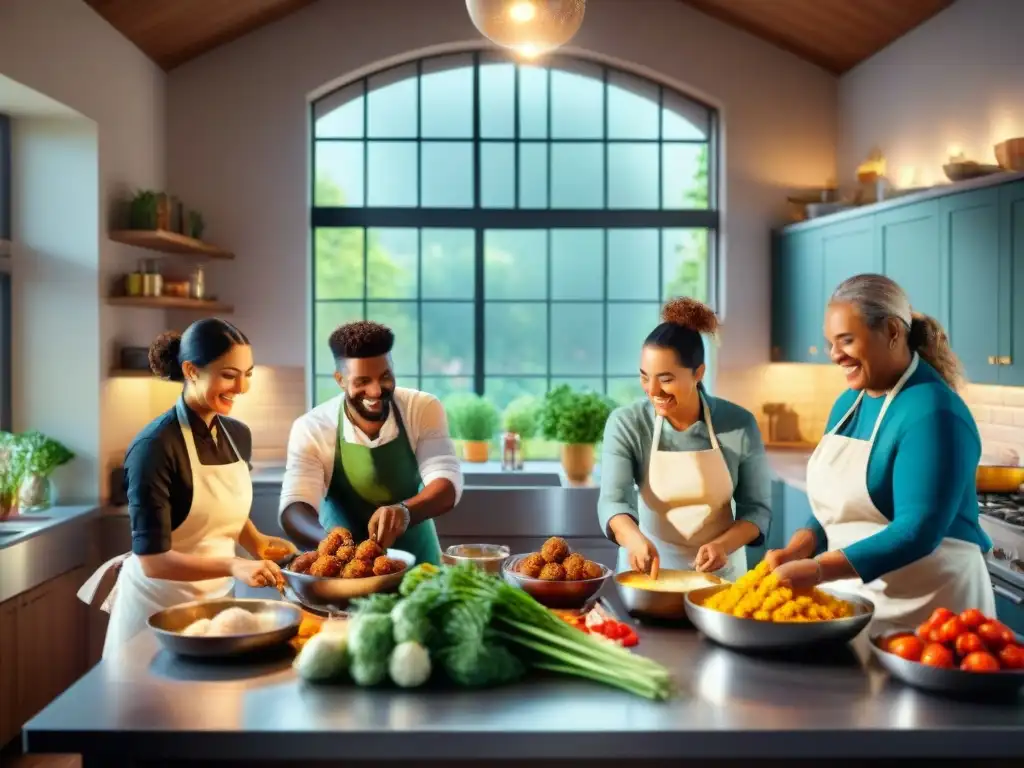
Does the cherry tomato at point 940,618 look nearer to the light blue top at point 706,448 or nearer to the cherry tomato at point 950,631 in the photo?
the cherry tomato at point 950,631

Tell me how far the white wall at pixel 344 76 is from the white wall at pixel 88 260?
2.29 feet

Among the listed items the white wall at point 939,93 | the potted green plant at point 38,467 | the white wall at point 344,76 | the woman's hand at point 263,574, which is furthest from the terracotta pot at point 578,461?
the woman's hand at point 263,574

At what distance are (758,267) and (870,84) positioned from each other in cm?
124

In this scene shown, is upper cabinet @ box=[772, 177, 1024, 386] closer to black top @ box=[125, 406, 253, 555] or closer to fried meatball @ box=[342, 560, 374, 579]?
fried meatball @ box=[342, 560, 374, 579]

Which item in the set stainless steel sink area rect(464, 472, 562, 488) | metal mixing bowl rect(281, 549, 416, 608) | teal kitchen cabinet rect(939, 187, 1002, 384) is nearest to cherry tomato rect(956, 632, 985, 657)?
metal mixing bowl rect(281, 549, 416, 608)

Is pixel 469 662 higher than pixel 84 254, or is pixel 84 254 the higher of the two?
pixel 84 254

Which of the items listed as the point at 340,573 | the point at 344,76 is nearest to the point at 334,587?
the point at 340,573

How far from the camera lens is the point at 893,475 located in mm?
2471

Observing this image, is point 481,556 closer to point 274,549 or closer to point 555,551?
point 555,551

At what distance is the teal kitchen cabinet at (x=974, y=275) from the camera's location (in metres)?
4.23

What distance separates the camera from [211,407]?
279 cm

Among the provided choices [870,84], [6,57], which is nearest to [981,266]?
[870,84]

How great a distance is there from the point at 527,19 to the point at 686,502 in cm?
152

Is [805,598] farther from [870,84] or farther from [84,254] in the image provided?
[870,84]
